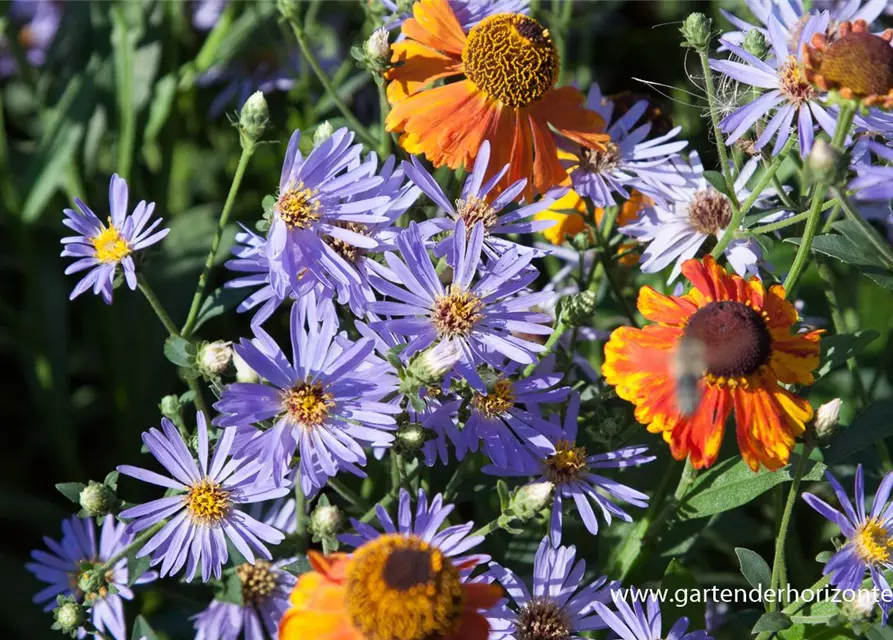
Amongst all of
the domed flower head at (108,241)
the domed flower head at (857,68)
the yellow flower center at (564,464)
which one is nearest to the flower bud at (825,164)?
the domed flower head at (857,68)

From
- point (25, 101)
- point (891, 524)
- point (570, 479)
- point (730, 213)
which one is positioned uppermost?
point (25, 101)

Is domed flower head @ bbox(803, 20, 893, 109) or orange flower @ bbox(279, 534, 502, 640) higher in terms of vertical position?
domed flower head @ bbox(803, 20, 893, 109)

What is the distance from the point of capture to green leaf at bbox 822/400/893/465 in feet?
5.25

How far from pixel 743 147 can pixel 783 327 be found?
1.28 feet

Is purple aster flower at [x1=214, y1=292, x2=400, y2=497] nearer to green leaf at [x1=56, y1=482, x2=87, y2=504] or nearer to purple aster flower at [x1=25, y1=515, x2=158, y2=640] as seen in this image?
green leaf at [x1=56, y1=482, x2=87, y2=504]

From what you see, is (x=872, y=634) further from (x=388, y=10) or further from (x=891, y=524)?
(x=388, y=10)

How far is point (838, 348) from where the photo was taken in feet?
5.40

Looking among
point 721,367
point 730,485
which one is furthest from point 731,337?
point 730,485

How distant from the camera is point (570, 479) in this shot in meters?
1.61

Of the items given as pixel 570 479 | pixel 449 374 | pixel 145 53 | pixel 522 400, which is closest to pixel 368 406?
pixel 449 374

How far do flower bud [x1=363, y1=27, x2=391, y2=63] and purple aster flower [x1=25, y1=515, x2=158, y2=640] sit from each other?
0.87 m

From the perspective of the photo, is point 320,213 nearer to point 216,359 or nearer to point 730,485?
point 216,359

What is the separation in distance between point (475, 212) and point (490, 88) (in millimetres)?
240

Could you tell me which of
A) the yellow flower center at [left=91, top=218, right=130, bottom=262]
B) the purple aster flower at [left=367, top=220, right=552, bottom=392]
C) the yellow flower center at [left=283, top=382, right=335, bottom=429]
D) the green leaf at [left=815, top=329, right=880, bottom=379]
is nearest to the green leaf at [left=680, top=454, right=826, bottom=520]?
the green leaf at [left=815, top=329, right=880, bottom=379]
